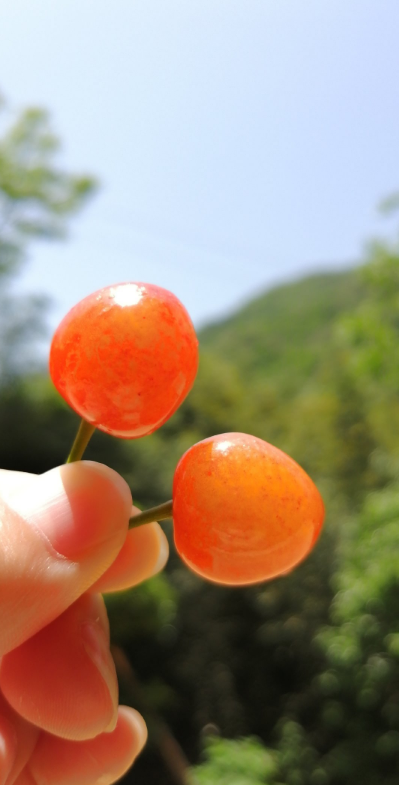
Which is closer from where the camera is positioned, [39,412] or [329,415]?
[39,412]

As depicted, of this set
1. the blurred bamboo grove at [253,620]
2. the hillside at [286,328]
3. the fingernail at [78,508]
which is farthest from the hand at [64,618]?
the hillside at [286,328]

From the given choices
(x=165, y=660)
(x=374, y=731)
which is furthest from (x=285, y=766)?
(x=165, y=660)

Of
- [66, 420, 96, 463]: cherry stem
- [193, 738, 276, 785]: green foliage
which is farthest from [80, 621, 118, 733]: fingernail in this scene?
[193, 738, 276, 785]: green foliage

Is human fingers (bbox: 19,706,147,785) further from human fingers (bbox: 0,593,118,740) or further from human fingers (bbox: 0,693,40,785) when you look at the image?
human fingers (bbox: 0,593,118,740)

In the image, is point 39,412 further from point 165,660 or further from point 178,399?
point 178,399

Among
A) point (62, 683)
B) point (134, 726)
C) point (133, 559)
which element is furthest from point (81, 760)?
point (133, 559)

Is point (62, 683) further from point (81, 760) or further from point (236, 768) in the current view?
point (236, 768)

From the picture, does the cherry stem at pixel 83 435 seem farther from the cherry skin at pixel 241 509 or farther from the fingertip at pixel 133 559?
the fingertip at pixel 133 559
